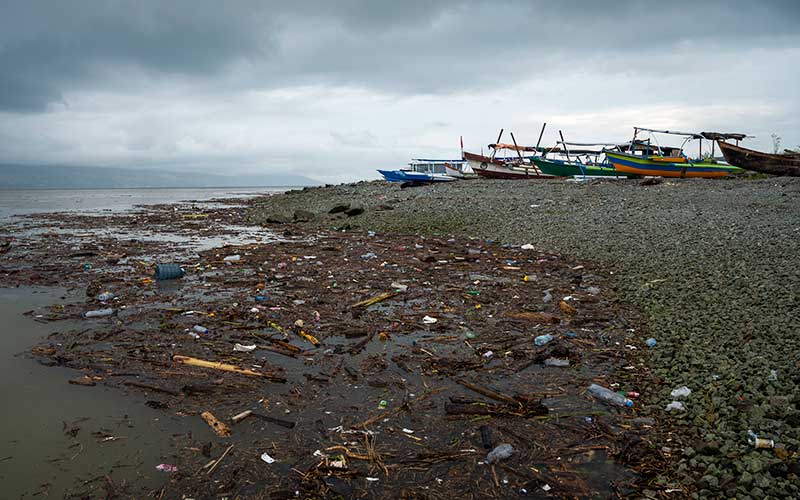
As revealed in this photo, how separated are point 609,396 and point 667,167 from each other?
3184cm

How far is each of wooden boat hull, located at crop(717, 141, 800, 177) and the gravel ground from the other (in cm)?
809

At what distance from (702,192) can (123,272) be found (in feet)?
68.3

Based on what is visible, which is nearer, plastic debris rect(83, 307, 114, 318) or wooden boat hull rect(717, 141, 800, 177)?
plastic debris rect(83, 307, 114, 318)

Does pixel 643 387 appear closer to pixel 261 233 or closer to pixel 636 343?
pixel 636 343

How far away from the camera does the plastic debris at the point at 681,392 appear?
4637 mm

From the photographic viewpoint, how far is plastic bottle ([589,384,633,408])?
470 centimetres

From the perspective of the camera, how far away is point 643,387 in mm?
4996

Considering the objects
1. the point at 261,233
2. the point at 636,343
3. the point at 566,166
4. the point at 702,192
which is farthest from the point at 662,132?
the point at 636,343

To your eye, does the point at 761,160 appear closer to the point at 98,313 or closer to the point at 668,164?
the point at 668,164

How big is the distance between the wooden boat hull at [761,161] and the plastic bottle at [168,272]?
1209 inches

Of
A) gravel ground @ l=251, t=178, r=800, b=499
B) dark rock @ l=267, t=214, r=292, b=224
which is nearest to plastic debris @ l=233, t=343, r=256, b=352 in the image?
gravel ground @ l=251, t=178, r=800, b=499

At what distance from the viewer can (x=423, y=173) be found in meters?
42.8

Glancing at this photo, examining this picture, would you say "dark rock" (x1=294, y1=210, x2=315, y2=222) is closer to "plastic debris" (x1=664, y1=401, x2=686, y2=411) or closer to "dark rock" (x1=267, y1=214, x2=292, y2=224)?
"dark rock" (x1=267, y1=214, x2=292, y2=224)

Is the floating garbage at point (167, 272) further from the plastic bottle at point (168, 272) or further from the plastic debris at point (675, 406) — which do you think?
the plastic debris at point (675, 406)
